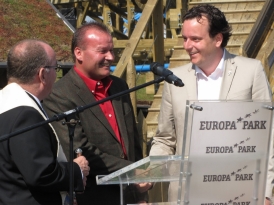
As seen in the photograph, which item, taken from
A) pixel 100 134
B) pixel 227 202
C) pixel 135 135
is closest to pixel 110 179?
pixel 227 202

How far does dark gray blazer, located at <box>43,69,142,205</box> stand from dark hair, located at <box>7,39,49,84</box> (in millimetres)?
812

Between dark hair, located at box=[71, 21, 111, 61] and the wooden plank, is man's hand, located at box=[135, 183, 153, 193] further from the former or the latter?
the wooden plank

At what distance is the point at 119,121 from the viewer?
15.8ft

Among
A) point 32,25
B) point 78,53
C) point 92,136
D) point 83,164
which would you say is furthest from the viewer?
point 32,25

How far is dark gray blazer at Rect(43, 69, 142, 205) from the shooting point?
4605 millimetres

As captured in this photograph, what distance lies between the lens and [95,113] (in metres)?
4.72

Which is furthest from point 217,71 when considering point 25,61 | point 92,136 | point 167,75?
point 25,61

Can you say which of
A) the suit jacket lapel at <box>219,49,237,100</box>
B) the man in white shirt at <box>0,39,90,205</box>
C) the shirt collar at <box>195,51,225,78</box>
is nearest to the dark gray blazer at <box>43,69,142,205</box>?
the man in white shirt at <box>0,39,90,205</box>

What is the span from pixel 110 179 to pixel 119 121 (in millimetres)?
1253

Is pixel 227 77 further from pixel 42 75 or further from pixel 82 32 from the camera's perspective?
pixel 42 75

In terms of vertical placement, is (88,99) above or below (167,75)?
below

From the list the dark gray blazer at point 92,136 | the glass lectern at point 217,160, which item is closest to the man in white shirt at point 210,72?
the dark gray blazer at point 92,136

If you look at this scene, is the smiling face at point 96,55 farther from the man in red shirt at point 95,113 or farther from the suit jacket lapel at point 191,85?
the suit jacket lapel at point 191,85

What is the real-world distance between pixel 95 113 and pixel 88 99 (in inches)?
4.8
